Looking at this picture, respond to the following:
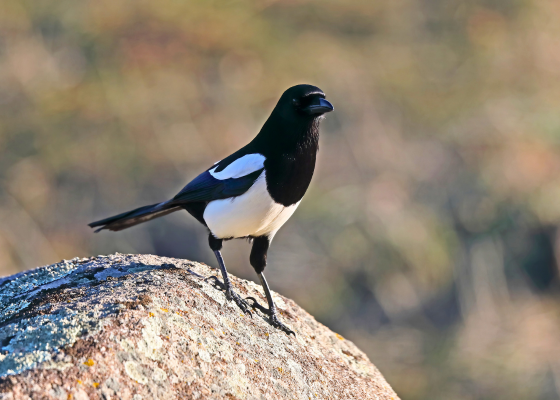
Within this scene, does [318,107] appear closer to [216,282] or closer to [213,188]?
[213,188]

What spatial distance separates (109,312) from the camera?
2.77 m

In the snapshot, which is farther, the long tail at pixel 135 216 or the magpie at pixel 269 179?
the long tail at pixel 135 216

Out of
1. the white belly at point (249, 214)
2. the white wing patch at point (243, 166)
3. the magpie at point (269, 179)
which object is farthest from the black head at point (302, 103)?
the white belly at point (249, 214)

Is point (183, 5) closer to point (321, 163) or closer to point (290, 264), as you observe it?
point (321, 163)

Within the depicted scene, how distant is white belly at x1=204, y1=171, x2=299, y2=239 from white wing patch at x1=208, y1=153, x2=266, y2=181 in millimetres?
96

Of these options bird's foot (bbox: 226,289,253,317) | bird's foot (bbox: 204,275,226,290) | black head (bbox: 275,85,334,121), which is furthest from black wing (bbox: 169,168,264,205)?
bird's foot (bbox: 226,289,253,317)

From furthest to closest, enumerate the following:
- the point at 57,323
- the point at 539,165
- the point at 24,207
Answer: the point at 539,165, the point at 24,207, the point at 57,323

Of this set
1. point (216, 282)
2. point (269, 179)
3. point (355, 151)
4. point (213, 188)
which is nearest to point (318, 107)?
point (269, 179)

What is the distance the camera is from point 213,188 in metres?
4.22

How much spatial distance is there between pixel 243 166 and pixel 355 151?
629cm

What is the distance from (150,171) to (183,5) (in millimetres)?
4822

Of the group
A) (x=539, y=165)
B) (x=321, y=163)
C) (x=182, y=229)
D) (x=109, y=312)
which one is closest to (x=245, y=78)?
(x=321, y=163)

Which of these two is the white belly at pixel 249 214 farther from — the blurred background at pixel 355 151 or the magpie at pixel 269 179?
the blurred background at pixel 355 151

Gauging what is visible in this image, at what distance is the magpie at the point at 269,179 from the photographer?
12.8 ft
